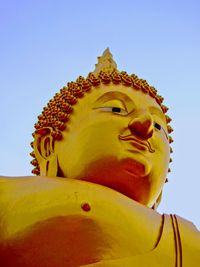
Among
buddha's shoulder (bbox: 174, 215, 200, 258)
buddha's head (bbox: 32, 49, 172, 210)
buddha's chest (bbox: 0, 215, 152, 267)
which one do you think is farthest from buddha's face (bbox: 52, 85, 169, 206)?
buddha's chest (bbox: 0, 215, 152, 267)

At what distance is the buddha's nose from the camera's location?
399 centimetres

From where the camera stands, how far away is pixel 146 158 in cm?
402

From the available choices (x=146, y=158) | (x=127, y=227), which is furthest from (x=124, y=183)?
(x=127, y=227)

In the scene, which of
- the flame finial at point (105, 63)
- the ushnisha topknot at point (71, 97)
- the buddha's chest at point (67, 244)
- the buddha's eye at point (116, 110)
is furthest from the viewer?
the flame finial at point (105, 63)

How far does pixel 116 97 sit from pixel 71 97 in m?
0.35

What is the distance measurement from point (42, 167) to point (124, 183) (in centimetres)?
68

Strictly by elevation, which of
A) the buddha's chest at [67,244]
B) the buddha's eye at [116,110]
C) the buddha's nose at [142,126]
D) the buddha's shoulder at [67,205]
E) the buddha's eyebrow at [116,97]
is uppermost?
the buddha's eyebrow at [116,97]

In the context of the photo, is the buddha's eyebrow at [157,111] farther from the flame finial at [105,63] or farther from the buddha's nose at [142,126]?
the flame finial at [105,63]

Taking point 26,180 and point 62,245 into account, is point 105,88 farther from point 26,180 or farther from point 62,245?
point 62,245

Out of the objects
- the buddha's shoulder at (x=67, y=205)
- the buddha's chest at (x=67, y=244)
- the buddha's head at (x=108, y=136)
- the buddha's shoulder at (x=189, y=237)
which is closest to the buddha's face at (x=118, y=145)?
the buddha's head at (x=108, y=136)

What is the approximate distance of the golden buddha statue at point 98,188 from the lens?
132 inches

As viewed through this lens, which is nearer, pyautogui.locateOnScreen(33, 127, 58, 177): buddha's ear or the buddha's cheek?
the buddha's cheek

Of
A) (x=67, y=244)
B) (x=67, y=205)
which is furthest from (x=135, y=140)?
(x=67, y=244)

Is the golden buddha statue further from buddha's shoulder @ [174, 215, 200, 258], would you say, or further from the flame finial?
the flame finial
